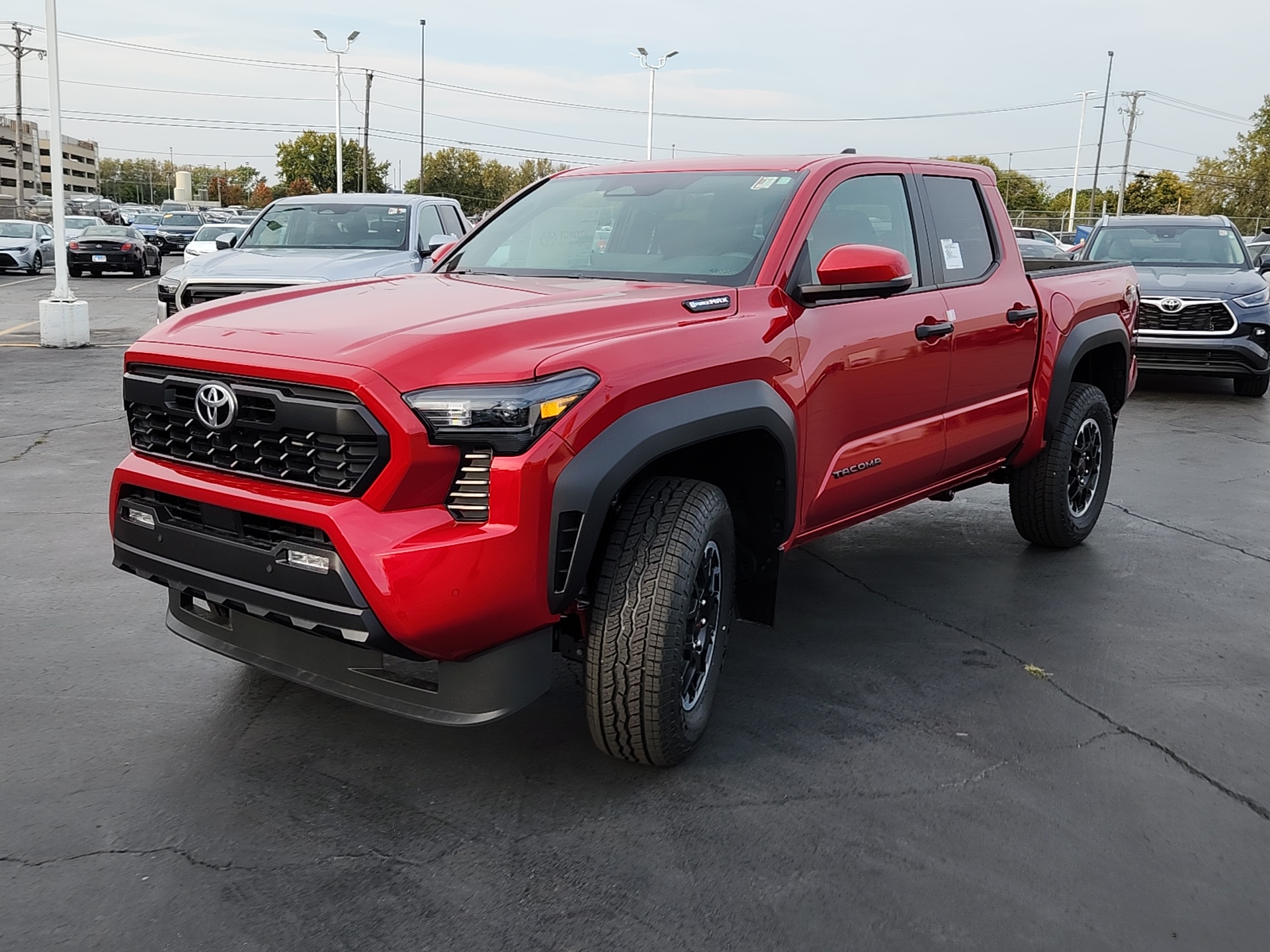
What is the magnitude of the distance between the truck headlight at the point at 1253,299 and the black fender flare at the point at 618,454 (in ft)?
32.4

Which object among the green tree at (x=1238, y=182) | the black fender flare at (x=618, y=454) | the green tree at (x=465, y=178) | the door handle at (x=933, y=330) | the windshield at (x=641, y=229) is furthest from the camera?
the green tree at (x=465, y=178)

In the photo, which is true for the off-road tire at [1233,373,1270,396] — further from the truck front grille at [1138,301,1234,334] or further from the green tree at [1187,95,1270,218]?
the green tree at [1187,95,1270,218]

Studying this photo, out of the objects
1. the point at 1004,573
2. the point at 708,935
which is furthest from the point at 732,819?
the point at 1004,573

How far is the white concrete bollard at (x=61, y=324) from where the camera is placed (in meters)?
14.4

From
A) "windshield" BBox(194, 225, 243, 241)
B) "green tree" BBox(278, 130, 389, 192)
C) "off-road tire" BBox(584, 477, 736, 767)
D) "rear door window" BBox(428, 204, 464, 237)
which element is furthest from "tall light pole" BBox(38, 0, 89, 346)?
"green tree" BBox(278, 130, 389, 192)

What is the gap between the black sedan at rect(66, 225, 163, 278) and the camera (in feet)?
95.9

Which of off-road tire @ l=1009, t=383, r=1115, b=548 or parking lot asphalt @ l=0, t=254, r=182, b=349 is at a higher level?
off-road tire @ l=1009, t=383, r=1115, b=548

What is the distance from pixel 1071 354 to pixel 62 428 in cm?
731

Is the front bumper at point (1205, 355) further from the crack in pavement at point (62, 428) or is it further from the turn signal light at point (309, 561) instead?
the turn signal light at point (309, 561)

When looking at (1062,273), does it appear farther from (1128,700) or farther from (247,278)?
(247,278)

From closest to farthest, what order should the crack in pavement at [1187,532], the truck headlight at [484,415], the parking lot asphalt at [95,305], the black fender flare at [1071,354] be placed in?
the truck headlight at [484,415]
the black fender flare at [1071,354]
the crack in pavement at [1187,532]
the parking lot asphalt at [95,305]

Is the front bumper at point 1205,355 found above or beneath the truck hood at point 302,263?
beneath

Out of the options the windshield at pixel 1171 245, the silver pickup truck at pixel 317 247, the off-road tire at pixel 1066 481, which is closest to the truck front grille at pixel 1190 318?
the windshield at pixel 1171 245

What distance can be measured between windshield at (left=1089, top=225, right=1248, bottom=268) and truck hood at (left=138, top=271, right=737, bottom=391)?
10.7 metres
